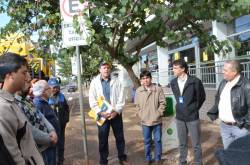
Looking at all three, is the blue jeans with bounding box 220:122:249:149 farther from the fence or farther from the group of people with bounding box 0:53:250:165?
the fence

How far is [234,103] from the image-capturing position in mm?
5730

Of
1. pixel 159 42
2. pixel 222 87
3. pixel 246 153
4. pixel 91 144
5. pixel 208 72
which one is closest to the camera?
Answer: pixel 246 153

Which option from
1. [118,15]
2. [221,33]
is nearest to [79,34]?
[118,15]

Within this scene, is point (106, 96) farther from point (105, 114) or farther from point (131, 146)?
point (131, 146)

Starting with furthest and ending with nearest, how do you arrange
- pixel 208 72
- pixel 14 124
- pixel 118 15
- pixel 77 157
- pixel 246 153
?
pixel 208 72 → pixel 77 157 → pixel 118 15 → pixel 14 124 → pixel 246 153

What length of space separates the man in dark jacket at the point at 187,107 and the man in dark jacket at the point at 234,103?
70 centimetres

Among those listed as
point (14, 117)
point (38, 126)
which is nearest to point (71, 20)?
point (38, 126)

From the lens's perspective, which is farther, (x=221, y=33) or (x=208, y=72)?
(x=221, y=33)

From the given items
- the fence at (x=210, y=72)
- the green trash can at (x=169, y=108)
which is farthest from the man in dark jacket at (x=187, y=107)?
the fence at (x=210, y=72)

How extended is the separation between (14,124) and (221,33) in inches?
435

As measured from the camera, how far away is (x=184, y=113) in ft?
22.1

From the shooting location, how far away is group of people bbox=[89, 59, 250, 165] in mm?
5750

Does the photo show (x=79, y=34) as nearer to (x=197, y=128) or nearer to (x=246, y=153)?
(x=197, y=128)

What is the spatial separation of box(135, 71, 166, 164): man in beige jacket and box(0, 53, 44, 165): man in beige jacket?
4232mm
